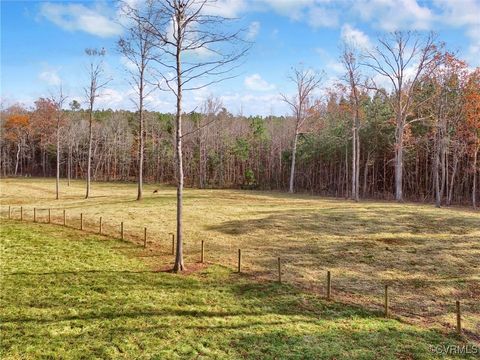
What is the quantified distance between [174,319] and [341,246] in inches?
429

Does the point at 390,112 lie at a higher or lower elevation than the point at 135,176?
higher

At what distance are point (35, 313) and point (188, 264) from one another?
20.1 ft

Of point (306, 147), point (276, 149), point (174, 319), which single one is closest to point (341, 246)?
point (174, 319)

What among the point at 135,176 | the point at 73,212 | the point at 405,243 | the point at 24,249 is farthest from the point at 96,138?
the point at 405,243

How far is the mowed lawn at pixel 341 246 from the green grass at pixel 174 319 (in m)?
1.27

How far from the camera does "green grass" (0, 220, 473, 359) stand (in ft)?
28.0

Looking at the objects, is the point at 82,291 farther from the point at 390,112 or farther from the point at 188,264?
the point at 390,112

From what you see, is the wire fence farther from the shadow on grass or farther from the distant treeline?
the distant treeline

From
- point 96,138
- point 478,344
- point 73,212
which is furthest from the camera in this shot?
point 96,138

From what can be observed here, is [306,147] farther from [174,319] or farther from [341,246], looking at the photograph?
[174,319]

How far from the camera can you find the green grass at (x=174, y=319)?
8531 millimetres

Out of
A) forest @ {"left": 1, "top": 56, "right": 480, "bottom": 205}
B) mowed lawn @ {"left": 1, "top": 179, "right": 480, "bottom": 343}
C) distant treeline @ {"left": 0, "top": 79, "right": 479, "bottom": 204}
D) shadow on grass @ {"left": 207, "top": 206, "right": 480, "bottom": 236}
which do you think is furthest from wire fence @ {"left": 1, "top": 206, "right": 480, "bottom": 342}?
distant treeline @ {"left": 0, "top": 79, "right": 479, "bottom": 204}

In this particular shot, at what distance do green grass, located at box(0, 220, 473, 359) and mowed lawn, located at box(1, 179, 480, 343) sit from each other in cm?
127

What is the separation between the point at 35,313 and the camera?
32.9 feet
